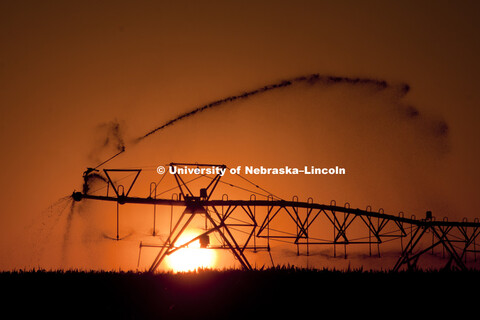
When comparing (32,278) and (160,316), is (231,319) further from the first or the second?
(32,278)

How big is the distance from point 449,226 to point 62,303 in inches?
1025

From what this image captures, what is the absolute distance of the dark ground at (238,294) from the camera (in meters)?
21.7

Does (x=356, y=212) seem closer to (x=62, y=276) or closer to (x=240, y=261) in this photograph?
(x=240, y=261)

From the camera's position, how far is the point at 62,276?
27391mm

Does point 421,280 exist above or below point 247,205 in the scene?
below

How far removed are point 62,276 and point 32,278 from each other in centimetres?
116

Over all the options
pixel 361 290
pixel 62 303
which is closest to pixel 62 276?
pixel 62 303

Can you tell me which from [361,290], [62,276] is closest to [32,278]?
[62,276]

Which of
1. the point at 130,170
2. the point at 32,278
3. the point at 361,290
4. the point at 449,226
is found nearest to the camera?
the point at 361,290

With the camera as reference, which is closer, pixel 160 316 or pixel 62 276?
pixel 160 316

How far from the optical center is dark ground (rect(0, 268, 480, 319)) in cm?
2170

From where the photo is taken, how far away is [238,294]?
2383 centimetres

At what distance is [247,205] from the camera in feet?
112

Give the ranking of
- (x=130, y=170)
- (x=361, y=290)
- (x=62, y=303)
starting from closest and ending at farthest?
(x=62, y=303)
(x=361, y=290)
(x=130, y=170)
